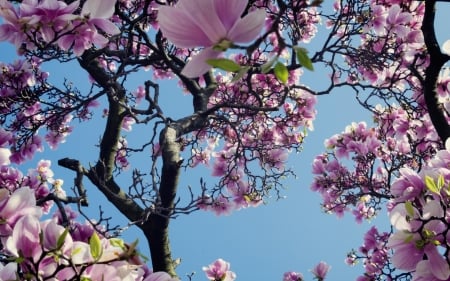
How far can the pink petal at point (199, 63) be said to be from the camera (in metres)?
0.79

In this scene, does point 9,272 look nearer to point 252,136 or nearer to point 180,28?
point 180,28

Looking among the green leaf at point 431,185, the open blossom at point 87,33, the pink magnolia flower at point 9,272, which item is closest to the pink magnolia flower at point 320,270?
the green leaf at point 431,185

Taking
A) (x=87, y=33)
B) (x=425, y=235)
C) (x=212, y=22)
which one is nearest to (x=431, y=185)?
(x=425, y=235)

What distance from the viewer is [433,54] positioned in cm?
242

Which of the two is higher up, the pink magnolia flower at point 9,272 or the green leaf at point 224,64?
the green leaf at point 224,64

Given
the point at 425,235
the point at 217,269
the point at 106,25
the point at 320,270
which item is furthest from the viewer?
the point at 320,270

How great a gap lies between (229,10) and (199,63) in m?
0.11

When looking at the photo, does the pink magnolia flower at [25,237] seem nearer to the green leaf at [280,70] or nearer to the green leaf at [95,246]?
the green leaf at [95,246]

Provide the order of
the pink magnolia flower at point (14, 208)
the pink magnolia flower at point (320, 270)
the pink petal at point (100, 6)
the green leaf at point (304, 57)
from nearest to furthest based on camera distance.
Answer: the green leaf at point (304, 57), the pink petal at point (100, 6), the pink magnolia flower at point (14, 208), the pink magnolia flower at point (320, 270)

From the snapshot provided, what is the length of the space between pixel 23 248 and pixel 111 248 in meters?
0.23

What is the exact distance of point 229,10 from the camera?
29.6 inches

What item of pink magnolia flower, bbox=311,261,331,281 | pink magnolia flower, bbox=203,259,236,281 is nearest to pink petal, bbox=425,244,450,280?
pink magnolia flower, bbox=203,259,236,281

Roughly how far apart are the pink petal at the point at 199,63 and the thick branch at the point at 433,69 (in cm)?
179

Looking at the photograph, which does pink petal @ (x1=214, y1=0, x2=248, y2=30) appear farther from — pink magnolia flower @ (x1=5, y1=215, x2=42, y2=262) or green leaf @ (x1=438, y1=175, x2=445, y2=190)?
green leaf @ (x1=438, y1=175, x2=445, y2=190)
